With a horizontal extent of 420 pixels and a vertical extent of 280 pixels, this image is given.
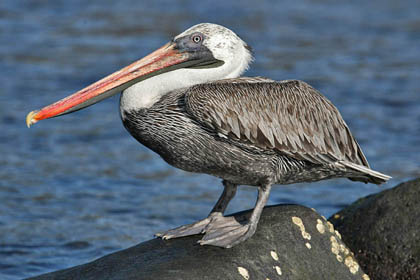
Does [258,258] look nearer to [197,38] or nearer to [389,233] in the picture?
[389,233]

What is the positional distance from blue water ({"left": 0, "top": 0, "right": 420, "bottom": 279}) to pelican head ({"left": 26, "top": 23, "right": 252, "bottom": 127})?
1897mm

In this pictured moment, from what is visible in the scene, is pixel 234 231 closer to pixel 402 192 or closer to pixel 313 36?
pixel 402 192

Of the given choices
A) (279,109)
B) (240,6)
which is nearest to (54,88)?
(240,6)

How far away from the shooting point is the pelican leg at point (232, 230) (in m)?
5.17

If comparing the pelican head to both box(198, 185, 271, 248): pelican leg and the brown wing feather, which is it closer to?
the brown wing feather

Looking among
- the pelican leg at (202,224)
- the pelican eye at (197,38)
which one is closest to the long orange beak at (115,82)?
the pelican eye at (197,38)

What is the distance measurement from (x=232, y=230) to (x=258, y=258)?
31 centimetres

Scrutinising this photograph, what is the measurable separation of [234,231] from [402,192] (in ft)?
4.92

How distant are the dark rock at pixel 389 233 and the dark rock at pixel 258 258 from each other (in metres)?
0.46

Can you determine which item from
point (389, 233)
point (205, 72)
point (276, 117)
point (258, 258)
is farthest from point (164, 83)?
point (389, 233)

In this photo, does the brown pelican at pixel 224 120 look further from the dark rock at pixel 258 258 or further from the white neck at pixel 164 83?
the dark rock at pixel 258 258

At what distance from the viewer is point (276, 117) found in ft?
18.2

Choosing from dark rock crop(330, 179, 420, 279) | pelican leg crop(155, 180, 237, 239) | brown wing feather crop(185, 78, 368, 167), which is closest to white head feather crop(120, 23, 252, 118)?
brown wing feather crop(185, 78, 368, 167)

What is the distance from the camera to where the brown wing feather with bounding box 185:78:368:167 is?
527 centimetres
